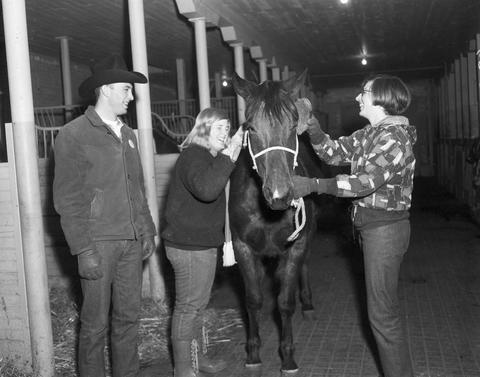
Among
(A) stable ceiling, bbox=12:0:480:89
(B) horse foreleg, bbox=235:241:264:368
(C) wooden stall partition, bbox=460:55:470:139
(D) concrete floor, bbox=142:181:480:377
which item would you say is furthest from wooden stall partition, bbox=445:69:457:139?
(B) horse foreleg, bbox=235:241:264:368

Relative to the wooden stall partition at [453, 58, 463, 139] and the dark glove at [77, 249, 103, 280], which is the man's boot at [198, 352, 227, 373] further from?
the wooden stall partition at [453, 58, 463, 139]

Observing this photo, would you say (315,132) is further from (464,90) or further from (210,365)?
(464,90)

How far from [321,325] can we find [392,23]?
759 centimetres

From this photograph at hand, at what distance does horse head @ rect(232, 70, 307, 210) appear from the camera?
2.70 meters

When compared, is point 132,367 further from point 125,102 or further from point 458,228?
point 458,228

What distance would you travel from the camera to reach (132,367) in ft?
10.2

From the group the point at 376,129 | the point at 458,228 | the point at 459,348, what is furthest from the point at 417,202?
the point at 376,129

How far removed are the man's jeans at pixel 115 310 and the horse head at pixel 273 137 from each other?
823 mm

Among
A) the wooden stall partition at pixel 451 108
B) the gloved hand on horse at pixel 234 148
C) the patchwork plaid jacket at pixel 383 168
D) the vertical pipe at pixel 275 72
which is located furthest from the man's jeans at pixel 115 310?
the wooden stall partition at pixel 451 108

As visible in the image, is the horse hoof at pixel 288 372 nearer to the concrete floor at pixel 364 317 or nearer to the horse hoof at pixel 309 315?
the concrete floor at pixel 364 317

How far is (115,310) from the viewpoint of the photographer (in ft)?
9.97

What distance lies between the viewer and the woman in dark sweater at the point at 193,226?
2928mm

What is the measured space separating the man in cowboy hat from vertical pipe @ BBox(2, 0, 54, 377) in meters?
0.55

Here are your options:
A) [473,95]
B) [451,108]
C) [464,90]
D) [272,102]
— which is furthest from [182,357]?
[451,108]
